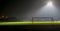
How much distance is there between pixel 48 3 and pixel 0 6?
1.57 m

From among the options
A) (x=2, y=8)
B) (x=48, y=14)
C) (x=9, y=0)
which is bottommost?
(x=48, y=14)

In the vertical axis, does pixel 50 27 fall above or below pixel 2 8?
below

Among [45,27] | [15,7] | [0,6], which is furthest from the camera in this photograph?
[15,7]

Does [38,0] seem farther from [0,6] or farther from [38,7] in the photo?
[0,6]

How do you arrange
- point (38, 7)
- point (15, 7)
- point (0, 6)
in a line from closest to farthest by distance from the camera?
point (0, 6), point (15, 7), point (38, 7)

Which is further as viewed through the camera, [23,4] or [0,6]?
[23,4]

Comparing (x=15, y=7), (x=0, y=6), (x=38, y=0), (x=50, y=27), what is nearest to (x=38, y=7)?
(x=38, y=0)

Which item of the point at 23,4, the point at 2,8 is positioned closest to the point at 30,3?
the point at 23,4

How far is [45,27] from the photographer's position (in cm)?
191

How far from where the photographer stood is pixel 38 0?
132 inches

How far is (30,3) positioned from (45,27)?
5.10 feet

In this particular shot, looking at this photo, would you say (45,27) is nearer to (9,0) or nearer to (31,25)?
(31,25)

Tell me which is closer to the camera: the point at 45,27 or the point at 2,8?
the point at 45,27

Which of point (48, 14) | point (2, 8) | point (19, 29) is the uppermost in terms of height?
point (2, 8)
